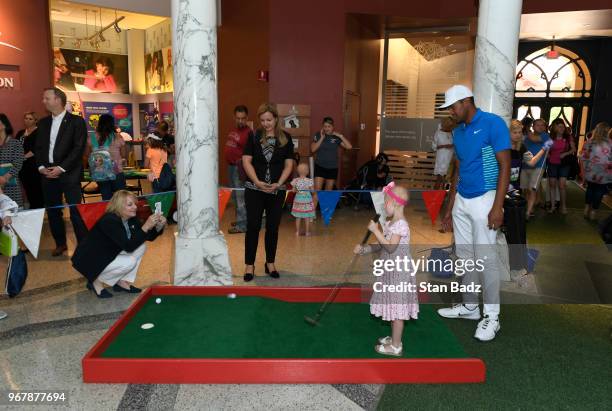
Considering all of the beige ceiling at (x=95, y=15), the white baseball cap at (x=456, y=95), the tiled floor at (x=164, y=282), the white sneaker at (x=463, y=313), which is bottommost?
the tiled floor at (x=164, y=282)

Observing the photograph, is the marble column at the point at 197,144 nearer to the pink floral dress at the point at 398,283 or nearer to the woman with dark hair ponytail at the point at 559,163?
the pink floral dress at the point at 398,283

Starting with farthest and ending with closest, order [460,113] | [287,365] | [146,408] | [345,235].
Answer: [345,235] → [460,113] → [287,365] → [146,408]

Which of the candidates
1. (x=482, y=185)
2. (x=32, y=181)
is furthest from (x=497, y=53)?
(x=32, y=181)

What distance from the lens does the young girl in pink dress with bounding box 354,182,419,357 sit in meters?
2.89

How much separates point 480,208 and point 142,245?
296 cm

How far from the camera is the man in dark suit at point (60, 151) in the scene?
16.5 feet

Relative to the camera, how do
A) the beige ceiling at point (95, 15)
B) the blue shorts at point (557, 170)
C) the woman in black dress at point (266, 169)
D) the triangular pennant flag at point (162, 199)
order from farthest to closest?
the beige ceiling at point (95, 15) → the blue shorts at point (557, 170) → the triangular pennant flag at point (162, 199) → the woman in black dress at point (266, 169)

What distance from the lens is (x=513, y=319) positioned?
3.90 meters

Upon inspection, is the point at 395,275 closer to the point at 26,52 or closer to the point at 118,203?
the point at 118,203

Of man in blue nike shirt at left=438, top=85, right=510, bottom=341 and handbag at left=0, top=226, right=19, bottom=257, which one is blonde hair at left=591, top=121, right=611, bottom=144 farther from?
handbag at left=0, top=226, right=19, bottom=257

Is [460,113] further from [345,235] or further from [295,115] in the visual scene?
[295,115]

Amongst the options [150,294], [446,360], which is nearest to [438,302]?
[446,360]

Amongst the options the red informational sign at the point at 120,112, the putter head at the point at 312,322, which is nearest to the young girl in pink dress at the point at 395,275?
the putter head at the point at 312,322

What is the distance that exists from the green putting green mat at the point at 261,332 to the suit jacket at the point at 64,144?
86.7 inches
